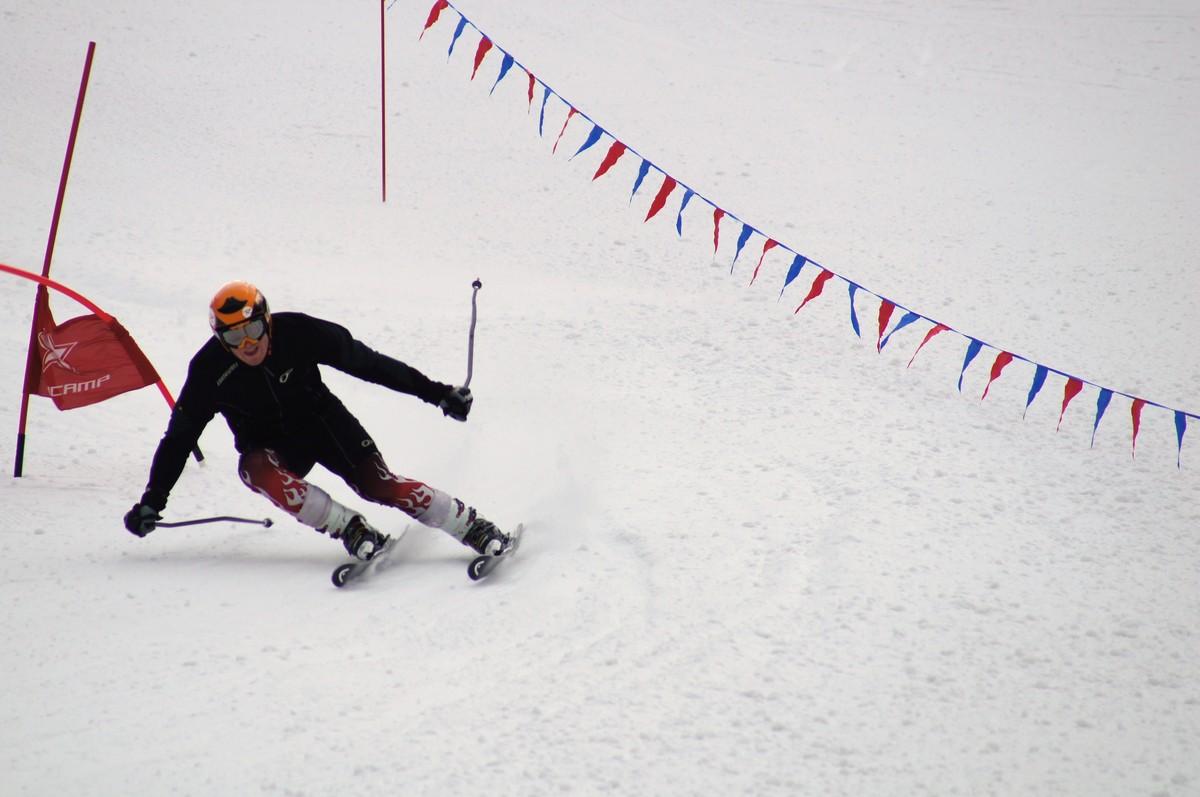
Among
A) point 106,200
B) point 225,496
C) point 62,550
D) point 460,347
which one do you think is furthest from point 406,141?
point 62,550

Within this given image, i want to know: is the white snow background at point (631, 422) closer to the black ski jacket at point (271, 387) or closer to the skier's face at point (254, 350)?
the black ski jacket at point (271, 387)

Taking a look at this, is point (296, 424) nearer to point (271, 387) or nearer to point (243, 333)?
point (271, 387)

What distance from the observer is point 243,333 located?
4.46 meters

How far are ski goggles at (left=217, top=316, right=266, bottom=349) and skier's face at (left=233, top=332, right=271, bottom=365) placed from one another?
1 cm

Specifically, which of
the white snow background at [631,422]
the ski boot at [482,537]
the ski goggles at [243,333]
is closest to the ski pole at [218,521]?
the white snow background at [631,422]

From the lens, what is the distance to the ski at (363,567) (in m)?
4.70

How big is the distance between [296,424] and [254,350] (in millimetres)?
419

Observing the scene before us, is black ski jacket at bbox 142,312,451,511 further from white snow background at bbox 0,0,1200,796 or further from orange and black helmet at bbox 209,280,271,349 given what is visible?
white snow background at bbox 0,0,1200,796

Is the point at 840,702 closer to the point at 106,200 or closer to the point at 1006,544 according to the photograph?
the point at 1006,544

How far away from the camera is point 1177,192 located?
1046 cm

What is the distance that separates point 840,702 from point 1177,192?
8.66 m

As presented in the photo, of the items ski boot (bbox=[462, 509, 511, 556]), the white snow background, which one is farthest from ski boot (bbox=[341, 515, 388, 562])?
ski boot (bbox=[462, 509, 511, 556])

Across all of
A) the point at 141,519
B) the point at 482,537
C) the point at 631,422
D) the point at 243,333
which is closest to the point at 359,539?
the point at 482,537

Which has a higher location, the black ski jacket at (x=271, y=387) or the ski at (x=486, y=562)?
the black ski jacket at (x=271, y=387)
